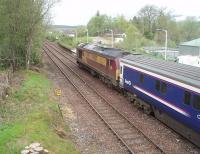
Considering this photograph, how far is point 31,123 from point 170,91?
6.89 meters

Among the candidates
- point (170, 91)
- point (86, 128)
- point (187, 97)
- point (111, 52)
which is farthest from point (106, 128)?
point (111, 52)

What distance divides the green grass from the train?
16.6 ft

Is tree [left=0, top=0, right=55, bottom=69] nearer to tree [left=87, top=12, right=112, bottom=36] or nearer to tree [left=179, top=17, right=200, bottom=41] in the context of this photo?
tree [left=179, top=17, right=200, bottom=41]

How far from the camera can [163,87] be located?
18688mm

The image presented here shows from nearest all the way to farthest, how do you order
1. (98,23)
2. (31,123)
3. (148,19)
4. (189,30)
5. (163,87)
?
(31,123) < (163,87) < (189,30) < (148,19) < (98,23)

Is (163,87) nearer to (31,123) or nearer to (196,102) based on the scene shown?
(196,102)

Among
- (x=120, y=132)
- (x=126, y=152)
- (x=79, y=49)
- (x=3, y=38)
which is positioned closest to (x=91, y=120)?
(x=120, y=132)

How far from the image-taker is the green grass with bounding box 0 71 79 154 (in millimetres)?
14836

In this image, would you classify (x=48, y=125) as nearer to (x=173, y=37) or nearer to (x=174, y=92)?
(x=174, y=92)

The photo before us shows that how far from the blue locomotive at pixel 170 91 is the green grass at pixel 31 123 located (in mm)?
5052

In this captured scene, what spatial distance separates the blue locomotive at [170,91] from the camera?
15945 mm

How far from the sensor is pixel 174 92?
17.4 metres

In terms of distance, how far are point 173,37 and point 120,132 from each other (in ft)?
329

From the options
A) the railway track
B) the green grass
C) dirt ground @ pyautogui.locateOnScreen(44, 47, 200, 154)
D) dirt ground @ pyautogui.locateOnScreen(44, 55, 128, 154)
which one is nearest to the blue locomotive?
dirt ground @ pyautogui.locateOnScreen(44, 47, 200, 154)
